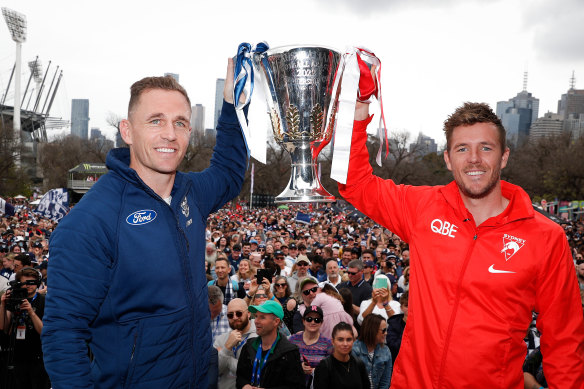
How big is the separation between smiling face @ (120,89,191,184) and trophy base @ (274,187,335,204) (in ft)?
2.00

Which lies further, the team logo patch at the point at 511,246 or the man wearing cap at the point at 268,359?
the man wearing cap at the point at 268,359

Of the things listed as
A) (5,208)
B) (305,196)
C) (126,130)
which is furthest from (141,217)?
(5,208)

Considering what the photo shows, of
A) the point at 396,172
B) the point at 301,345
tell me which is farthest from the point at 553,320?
the point at 396,172

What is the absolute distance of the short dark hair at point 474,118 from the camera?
2346 mm

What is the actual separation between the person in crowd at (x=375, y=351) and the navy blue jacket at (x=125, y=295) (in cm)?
291

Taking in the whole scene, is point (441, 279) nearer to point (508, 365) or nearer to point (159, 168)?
point (508, 365)

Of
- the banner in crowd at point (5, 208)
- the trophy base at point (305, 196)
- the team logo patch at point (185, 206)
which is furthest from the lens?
the banner in crowd at point (5, 208)

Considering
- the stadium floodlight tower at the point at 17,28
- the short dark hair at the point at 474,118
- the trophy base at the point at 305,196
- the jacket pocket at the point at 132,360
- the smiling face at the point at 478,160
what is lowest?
the jacket pocket at the point at 132,360

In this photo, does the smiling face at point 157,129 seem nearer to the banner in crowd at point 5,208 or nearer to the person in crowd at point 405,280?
the person in crowd at point 405,280

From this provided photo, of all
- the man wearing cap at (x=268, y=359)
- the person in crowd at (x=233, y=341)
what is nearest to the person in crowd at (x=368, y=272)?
the person in crowd at (x=233, y=341)

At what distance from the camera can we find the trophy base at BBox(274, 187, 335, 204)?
96.6 inches

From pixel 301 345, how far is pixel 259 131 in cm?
316

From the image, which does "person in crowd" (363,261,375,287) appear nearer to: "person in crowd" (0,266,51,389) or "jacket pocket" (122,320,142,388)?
"person in crowd" (0,266,51,389)

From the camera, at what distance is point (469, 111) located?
2.39 meters
